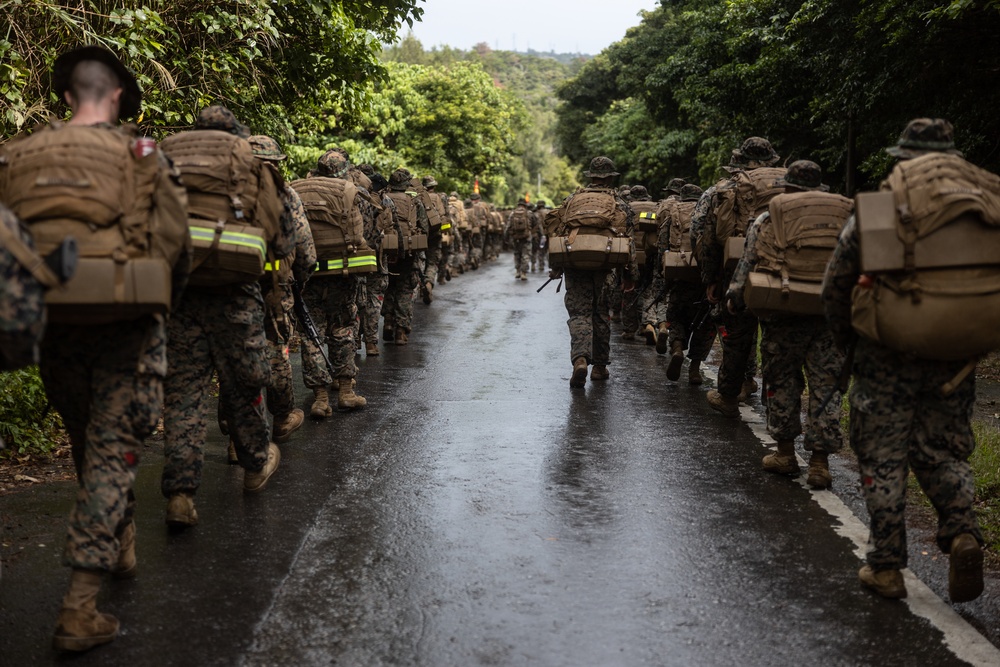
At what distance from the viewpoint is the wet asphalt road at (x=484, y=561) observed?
405 centimetres

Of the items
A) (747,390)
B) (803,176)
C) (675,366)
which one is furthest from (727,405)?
(803,176)

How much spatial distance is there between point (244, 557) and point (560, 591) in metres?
1.56

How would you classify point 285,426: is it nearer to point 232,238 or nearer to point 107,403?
point 232,238

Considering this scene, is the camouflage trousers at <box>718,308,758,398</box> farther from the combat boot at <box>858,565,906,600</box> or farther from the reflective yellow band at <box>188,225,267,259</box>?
the reflective yellow band at <box>188,225,267,259</box>

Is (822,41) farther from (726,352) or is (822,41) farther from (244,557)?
(244,557)

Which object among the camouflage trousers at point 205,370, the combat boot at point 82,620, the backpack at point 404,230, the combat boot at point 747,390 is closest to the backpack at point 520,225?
the backpack at point 404,230

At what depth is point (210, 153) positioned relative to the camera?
548 centimetres

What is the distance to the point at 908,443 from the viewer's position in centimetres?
471

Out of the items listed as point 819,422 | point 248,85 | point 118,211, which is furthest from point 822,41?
point 118,211

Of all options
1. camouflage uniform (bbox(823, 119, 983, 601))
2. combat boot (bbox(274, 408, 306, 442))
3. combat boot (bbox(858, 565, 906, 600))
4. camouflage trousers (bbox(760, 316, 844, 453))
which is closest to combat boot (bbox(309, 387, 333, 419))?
combat boot (bbox(274, 408, 306, 442))

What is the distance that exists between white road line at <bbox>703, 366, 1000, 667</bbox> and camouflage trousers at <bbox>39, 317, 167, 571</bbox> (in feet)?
11.0

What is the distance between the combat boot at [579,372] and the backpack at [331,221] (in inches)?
97.3

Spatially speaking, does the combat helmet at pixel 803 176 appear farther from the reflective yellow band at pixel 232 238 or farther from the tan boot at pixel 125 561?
the tan boot at pixel 125 561

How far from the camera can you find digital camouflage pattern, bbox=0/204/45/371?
10.9ft
